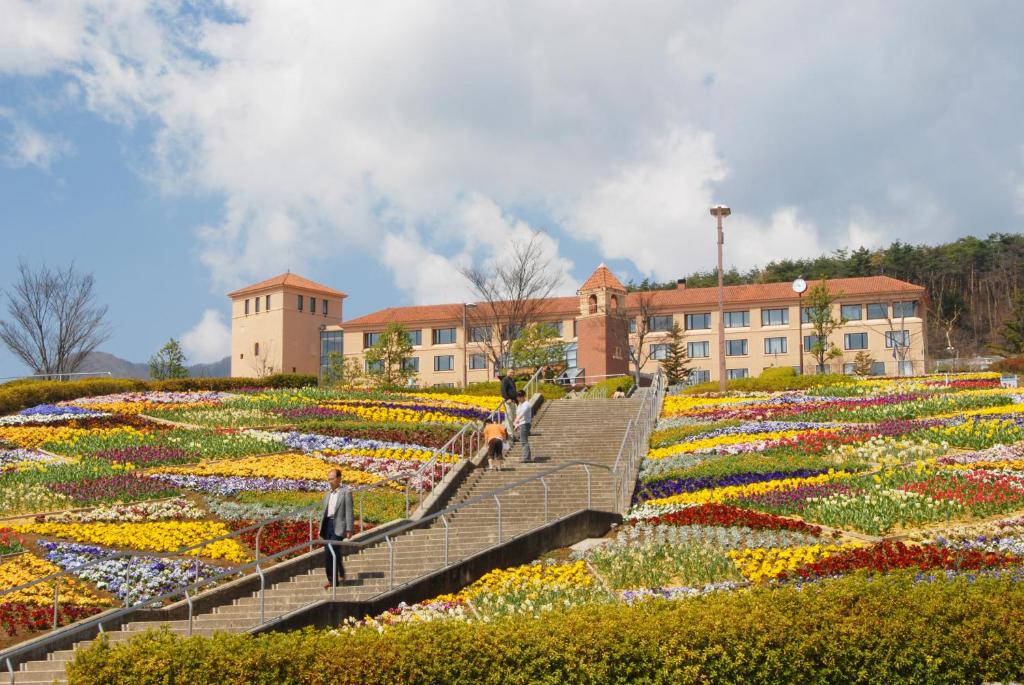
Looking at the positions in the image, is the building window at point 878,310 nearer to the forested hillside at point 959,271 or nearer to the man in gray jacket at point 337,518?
the forested hillside at point 959,271

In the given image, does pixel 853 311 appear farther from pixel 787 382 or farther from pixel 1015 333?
pixel 787 382

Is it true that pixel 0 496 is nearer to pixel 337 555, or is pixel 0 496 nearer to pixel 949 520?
pixel 337 555

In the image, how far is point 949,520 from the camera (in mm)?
16922

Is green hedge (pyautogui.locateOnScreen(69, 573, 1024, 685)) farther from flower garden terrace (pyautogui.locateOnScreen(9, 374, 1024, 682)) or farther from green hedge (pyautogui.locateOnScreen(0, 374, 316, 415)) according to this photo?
green hedge (pyautogui.locateOnScreen(0, 374, 316, 415))

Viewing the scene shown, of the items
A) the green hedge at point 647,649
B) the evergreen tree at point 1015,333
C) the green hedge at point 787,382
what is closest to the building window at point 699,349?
the evergreen tree at point 1015,333

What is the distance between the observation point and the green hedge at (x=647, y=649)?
9609 millimetres

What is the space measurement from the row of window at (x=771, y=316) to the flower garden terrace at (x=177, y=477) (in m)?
43.4

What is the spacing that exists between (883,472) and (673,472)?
4.70m

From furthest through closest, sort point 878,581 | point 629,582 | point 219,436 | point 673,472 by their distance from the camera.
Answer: point 219,436, point 673,472, point 629,582, point 878,581

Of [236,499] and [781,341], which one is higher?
[781,341]

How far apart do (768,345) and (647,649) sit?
6855 centimetres

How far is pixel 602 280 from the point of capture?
Answer: 47.7m

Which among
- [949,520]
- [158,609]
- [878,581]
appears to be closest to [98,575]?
[158,609]

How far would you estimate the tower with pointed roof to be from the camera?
83.7 meters
